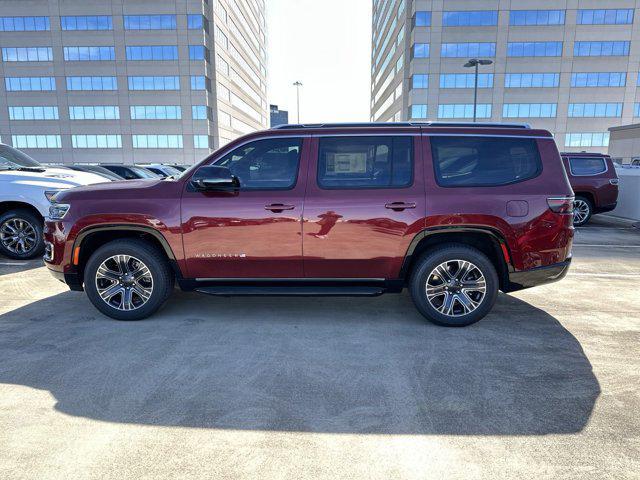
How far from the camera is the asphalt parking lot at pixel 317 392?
223 centimetres

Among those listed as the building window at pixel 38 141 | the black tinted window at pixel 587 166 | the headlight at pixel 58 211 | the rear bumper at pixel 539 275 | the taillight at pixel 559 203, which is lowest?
the rear bumper at pixel 539 275

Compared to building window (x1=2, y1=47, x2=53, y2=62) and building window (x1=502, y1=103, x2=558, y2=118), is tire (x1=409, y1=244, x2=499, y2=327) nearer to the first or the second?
building window (x1=502, y1=103, x2=558, y2=118)

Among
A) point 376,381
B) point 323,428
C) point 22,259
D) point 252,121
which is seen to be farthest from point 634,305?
point 252,121

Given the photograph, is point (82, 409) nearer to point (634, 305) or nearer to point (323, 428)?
point (323, 428)

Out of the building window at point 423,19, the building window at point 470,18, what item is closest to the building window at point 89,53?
the building window at point 423,19

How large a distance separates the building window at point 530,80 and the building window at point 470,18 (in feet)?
22.3

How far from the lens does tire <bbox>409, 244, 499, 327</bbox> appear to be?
4016 mm

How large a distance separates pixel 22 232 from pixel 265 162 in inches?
217

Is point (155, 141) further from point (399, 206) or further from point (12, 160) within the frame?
point (399, 206)

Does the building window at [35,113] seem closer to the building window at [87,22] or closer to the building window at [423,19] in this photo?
the building window at [87,22]

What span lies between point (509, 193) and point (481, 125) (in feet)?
2.49

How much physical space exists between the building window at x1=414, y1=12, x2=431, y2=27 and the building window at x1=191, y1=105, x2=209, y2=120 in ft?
95.3

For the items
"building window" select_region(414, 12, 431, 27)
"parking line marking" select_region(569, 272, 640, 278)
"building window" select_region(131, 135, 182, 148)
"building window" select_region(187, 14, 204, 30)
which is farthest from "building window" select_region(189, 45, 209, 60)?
"parking line marking" select_region(569, 272, 640, 278)

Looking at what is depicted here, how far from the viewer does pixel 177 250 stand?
161 inches
